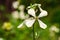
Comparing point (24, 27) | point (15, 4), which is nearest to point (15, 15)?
point (15, 4)

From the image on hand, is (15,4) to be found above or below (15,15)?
above

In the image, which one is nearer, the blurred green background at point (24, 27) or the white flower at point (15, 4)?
the blurred green background at point (24, 27)

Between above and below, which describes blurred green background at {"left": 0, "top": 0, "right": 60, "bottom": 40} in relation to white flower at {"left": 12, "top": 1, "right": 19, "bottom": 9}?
below

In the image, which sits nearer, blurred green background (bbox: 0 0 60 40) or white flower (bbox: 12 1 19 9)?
blurred green background (bbox: 0 0 60 40)

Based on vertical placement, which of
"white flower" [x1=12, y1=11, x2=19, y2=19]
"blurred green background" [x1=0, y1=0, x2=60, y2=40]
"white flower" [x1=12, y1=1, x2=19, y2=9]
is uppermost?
"white flower" [x1=12, y1=1, x2=19, y2=9]

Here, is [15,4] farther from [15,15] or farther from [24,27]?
[24,27]

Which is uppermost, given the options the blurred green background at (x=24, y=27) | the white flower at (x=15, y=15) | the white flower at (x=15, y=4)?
the white flower at (x=15, y=4)

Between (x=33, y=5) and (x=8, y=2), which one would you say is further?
(x=8, y=2)

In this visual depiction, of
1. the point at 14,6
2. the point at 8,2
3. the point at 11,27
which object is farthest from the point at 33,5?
the point at 8,2

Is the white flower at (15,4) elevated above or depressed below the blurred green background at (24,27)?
above

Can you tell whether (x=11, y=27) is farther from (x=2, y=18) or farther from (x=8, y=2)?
(x=8, y=2)

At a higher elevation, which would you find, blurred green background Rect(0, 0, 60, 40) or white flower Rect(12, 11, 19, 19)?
white flower Rect(12, 11, 19, 19)
